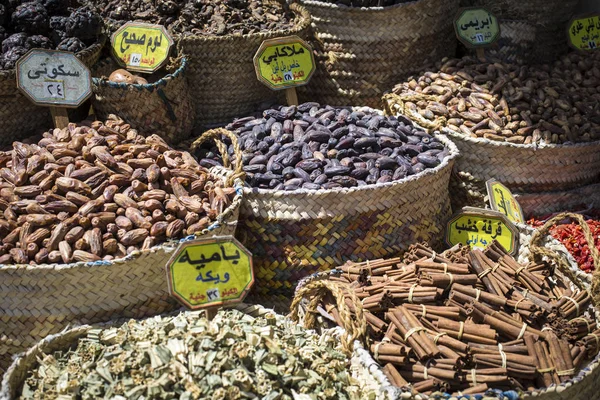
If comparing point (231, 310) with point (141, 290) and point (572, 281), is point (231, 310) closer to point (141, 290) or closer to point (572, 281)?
point (141, 290)

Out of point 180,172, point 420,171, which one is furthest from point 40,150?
point 420,171

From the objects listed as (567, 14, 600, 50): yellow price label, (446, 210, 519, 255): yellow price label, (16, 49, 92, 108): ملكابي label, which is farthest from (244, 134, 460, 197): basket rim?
(567, 14, 600, 50): yellow price label

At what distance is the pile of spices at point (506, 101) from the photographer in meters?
3.71

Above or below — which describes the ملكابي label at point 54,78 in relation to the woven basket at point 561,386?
above

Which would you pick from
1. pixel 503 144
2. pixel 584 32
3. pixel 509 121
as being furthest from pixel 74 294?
pixel 584 32

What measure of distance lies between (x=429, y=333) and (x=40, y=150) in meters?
1.76

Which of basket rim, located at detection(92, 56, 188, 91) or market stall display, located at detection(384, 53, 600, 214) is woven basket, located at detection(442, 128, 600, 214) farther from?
basket rim, located at detection(92, 56, 188, 91)

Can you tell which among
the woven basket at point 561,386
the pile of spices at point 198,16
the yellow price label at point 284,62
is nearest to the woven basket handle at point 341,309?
the woven basket at point 561,386

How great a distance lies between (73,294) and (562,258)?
1925 millimetres

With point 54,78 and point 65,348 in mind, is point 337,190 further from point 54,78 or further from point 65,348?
point 54,78

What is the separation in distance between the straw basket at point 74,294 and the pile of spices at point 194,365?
171 mm

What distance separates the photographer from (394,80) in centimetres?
423

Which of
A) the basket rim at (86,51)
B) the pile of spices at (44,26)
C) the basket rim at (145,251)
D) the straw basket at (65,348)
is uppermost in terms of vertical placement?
the pile of spices at (44,26)

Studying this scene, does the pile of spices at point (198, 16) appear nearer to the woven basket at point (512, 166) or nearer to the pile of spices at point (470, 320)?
the woven basket at point (512, 166)
